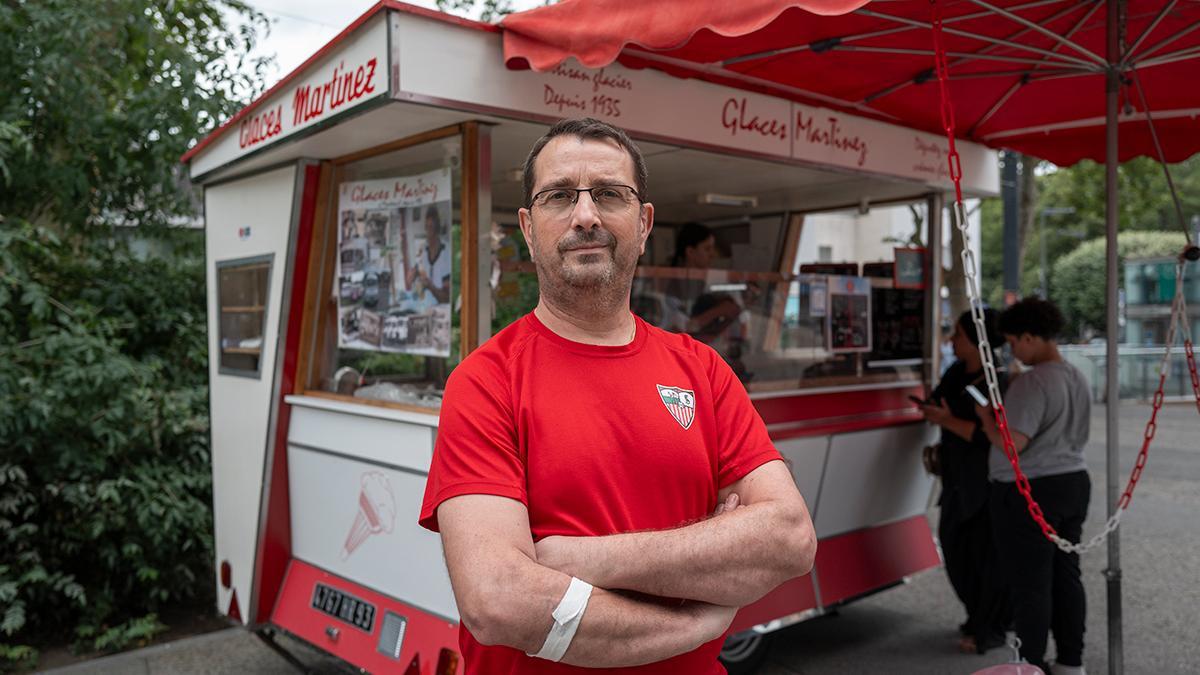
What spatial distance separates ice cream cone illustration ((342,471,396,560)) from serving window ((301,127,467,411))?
1.06 feet

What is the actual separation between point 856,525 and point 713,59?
2519 mm

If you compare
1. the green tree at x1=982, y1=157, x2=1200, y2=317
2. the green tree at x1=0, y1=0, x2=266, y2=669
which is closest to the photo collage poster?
the green tree at x1=0, y1=0, x2=266, y2=669

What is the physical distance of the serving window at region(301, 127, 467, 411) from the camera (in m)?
3.67

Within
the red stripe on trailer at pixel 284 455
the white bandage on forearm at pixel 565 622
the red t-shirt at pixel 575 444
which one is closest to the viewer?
the white bandage on forearm at pixel 565 622

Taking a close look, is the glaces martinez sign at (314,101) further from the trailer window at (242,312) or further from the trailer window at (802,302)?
the trailer window at (802,302)

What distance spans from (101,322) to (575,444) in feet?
14.3

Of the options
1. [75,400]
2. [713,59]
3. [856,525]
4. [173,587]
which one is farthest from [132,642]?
[713,59]

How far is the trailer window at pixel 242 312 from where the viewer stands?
443 centimetres

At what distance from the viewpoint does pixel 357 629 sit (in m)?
3.88

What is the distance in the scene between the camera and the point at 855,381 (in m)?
5.22

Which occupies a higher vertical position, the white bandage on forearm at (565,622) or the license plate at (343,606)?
the white bandage on forearm at (565,622)

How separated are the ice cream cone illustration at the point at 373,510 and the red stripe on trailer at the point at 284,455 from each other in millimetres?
571

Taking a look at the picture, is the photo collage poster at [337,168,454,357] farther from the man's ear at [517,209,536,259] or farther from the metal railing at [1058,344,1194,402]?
the metal railing at [1058,344,1194,402]

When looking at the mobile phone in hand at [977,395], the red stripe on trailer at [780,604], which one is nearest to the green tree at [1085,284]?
the mobile phone in hand at [977,395]
